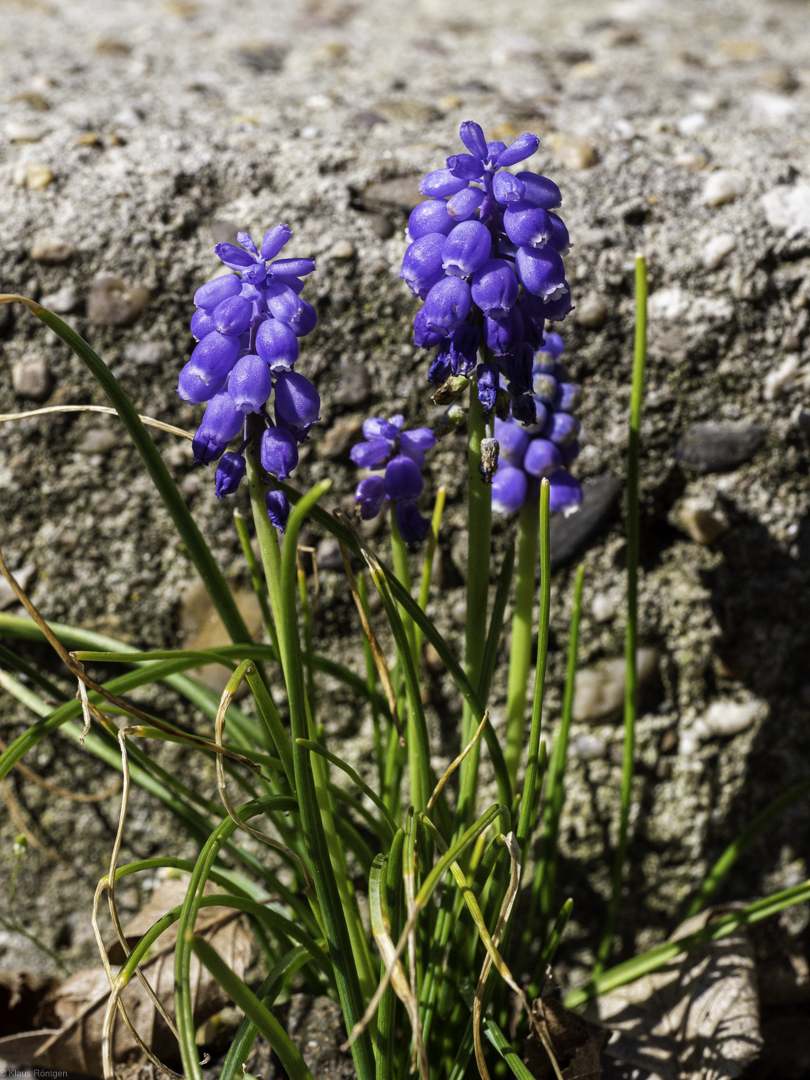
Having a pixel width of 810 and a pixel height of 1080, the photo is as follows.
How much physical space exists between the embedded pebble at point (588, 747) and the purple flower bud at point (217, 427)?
4.68ft

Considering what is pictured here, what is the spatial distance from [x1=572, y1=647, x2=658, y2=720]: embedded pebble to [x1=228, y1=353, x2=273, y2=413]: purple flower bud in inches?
53.1

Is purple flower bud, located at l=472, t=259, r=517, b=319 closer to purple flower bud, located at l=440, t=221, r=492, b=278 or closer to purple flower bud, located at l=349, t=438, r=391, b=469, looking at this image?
purple flower bud, located at l=440, t=221, r=492, b=278

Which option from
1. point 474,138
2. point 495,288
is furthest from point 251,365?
point 474,138

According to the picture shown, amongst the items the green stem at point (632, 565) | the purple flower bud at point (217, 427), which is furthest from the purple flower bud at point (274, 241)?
the green stem at point (632, 565)

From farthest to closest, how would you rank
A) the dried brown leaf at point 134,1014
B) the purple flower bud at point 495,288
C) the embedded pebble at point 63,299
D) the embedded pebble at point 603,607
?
the embedded pebble at point 603,607
the embedded pebble at point 63,299
the dried brown leaf at point 134,1014
the purple flower bud at point 495,288

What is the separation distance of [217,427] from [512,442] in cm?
62

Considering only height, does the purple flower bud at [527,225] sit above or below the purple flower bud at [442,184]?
below

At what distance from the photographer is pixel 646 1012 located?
208cm

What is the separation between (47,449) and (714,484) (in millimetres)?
1671

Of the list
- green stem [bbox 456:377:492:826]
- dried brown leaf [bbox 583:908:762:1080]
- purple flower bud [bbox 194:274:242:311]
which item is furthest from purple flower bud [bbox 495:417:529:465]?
dried brown leaf [bbox 583:908:762:1080]

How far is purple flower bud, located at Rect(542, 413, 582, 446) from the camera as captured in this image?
5.39 ft

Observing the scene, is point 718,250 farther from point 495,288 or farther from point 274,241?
point 274,241

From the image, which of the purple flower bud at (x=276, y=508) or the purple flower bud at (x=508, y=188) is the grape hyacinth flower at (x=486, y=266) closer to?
the purple flower bud at (x=508, y=188)

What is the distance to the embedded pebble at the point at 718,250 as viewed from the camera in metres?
2.08
